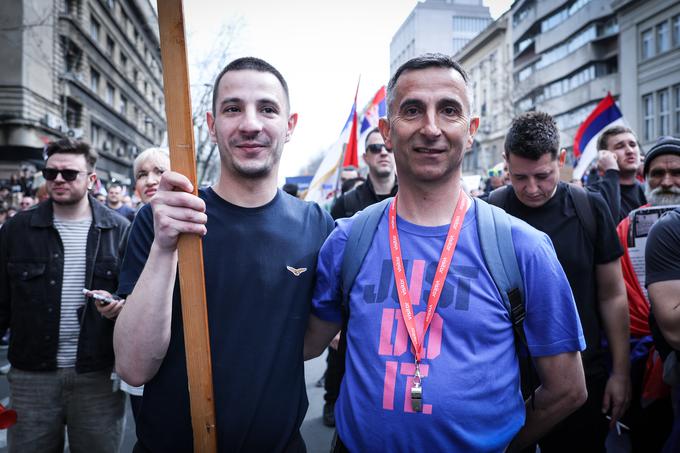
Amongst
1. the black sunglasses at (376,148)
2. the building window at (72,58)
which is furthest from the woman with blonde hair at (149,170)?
the building window at (72,58)

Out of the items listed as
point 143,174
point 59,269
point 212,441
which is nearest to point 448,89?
point 212,441

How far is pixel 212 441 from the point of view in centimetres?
167

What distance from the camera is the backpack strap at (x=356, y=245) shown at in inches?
72.6

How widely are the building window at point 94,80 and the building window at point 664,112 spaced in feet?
108

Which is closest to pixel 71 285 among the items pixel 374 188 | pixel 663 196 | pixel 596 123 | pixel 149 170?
pixel 149 170

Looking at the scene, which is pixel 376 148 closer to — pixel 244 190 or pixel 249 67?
pixel 249 67

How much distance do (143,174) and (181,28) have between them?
2870 millimetres

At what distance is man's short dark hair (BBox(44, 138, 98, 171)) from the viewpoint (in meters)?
3.39

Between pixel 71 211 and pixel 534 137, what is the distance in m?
3.07

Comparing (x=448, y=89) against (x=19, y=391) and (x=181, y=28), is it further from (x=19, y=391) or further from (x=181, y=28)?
(x=19, y=391)

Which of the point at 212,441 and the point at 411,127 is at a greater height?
the point at 411,127

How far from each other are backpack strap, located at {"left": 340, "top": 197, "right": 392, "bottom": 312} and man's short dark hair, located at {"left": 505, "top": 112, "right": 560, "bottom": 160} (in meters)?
1.39

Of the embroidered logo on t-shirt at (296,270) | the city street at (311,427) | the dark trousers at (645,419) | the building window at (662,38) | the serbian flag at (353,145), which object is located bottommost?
the city street at (311,427)

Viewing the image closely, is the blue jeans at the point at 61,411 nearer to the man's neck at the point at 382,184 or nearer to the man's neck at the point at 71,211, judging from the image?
the man's neck at the point at 71,211
